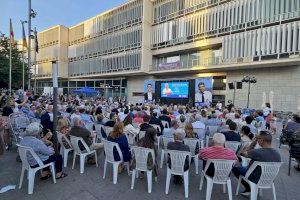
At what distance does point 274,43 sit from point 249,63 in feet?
9.40

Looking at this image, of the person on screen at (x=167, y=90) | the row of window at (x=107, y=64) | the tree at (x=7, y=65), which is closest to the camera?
A: the tree at (x=7, y=65)

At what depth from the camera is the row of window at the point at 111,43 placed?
4072cm

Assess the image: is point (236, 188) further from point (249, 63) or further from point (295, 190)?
point (249, 63)

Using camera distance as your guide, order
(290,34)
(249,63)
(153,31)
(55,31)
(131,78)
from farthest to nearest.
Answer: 1. (55,31)
2. (131,78)
3. (153,31)
4. (249,63)
5. (290,34)

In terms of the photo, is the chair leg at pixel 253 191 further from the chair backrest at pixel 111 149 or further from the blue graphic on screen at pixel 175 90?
the blue graphic on screen at pixel 175 90

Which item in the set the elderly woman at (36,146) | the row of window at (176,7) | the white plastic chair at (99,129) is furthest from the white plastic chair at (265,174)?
the row of window at (176,7)

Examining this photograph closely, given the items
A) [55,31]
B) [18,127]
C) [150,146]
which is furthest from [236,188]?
[55,31]

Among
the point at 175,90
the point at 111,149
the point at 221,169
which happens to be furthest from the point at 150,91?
the point at 221,169

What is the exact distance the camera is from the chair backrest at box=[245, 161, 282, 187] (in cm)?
492

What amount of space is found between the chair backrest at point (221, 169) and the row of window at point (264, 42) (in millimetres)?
22583

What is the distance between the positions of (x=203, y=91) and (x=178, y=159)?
903 inches

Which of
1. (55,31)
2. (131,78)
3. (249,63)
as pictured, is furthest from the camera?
(55,31)

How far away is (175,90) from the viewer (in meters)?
31.1

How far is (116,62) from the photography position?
44.1 m
